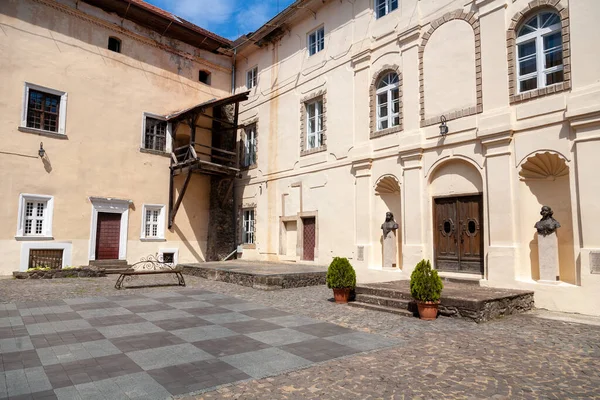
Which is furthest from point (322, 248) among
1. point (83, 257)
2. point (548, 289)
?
point (83, 257)

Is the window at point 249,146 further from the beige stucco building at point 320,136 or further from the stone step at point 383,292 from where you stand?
the stone step at point 383,292

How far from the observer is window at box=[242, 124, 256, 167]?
19766mm

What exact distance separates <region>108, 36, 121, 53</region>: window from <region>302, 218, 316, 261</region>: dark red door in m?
10.7

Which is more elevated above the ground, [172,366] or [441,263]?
[441,263]

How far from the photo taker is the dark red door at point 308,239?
52.6 ft

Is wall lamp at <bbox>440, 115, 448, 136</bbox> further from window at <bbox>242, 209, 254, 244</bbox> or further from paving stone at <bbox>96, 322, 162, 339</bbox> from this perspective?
window at <bbox>242, 209, 254, 244</bbox>

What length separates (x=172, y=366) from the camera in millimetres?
5113

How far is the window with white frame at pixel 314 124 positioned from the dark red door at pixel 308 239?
9.69ft

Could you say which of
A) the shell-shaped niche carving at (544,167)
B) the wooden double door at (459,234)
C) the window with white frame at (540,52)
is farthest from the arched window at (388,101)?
the shell-shaped niche carving at (544,167)

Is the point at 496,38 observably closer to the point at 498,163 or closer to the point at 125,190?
the point at 498,163

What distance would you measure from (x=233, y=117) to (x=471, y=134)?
12.9 metres

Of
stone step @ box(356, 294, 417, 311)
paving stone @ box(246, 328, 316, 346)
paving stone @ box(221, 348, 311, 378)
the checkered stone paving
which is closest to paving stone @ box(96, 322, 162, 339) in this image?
the checkered stone paving

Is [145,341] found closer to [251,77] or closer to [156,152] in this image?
[156,152]

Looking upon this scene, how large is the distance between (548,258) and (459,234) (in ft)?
8.15
